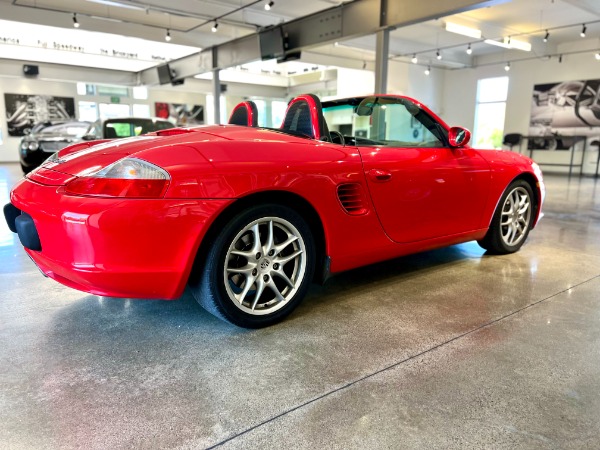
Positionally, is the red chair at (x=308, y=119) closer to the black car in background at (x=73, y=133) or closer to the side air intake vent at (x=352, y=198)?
the side air intake vent at (x=352, y=198)

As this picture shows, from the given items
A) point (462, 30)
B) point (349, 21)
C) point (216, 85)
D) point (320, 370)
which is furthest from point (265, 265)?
point (216, 85)

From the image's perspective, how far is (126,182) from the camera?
167 cm

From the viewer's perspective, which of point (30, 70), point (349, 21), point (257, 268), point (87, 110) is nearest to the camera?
point (257, 268)

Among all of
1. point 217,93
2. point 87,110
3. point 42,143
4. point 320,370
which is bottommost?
point 320,370

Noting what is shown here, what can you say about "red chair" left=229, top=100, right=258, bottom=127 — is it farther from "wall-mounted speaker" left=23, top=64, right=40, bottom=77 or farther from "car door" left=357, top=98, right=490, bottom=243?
"wall-mounted speaker" left=23, top=64, right=40, bottom=77

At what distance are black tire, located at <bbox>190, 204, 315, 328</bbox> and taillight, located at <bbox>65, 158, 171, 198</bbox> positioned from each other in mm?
336

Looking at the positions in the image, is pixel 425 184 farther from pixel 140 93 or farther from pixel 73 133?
pixel 140 93

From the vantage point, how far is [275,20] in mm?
10703

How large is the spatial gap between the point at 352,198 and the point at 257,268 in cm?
62

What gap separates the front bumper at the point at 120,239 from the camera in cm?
165

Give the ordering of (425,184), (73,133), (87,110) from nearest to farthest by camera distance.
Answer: (425,184)
(73,133)
(87,110)

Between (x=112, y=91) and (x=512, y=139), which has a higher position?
(x=112, y=91)

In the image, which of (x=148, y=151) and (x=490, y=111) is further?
(x=490, y=111)

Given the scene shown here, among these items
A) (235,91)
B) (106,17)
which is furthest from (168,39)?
(235,91)
